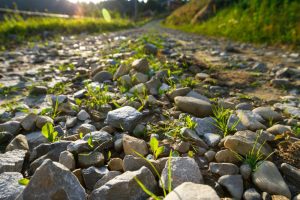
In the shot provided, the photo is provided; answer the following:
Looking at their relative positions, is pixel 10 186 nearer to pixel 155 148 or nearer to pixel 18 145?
pixel 18 145

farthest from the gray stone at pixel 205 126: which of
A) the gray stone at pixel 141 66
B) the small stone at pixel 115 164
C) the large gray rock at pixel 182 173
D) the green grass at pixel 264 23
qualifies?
the green grass at pixel 264 23

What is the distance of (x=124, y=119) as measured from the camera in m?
2.30

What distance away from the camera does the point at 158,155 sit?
1.93m

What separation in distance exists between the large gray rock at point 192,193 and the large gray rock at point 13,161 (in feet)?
3.21

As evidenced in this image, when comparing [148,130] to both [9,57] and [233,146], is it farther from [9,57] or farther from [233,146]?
[9,57]

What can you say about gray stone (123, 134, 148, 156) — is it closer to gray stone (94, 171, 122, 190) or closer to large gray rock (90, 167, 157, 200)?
gray stone (94, 171, 122, 190)

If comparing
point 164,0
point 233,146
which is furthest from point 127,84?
point 164,0

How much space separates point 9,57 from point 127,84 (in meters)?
3.75

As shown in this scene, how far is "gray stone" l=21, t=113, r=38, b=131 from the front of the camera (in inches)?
93.9

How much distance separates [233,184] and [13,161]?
129 centimetres

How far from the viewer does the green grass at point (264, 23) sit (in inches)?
302

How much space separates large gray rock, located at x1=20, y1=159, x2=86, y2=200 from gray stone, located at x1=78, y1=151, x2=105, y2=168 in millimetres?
389

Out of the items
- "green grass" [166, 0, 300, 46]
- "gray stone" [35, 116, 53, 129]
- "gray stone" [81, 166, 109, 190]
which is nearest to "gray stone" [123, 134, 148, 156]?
"gray stone" [81, 166, 109, 190]

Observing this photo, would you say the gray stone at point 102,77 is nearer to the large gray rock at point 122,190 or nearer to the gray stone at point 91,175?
the gray stone at point 91,175
